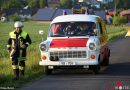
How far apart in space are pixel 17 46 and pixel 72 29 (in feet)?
10.1

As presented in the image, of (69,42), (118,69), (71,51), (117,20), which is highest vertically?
(69,42)

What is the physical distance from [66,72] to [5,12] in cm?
15815

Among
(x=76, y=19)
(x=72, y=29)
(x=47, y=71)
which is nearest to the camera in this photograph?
(x=47, y=71)

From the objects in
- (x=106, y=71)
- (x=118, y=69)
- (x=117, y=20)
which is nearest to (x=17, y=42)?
(x=106, y=71)

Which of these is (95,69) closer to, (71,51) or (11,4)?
(71,51)

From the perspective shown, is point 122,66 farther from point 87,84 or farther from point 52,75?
point 87,84

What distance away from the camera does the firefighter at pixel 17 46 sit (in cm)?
1452

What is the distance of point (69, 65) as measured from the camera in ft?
51.9

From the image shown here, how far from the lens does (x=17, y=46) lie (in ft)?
47.9

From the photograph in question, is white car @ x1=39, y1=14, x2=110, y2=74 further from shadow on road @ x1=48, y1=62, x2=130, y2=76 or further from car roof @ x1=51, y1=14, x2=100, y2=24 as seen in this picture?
car roof @ x1=51, y1=14, x2=100, y2=24

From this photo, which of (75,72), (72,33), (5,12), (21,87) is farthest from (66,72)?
(5,12)

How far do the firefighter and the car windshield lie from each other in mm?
2322

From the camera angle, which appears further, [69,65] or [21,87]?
[69,65]

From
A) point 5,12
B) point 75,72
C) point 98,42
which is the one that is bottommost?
point 5,12
